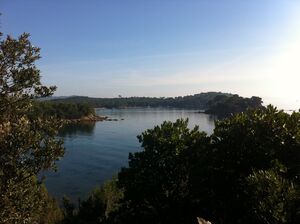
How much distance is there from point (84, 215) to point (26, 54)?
23.1 meters

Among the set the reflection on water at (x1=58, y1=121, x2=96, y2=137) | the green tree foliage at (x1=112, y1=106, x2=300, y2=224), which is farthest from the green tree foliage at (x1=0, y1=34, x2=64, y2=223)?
the reflection on water at (x1=58, y1=121, x2=96, y2=137)

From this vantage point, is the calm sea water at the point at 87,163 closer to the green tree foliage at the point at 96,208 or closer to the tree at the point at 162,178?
the green tree foliage at the point at 96,208

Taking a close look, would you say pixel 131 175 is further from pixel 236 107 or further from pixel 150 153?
pixel 236 107

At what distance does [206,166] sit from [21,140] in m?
15.8

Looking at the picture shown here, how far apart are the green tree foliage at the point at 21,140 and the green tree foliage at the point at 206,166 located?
1198 centimetres

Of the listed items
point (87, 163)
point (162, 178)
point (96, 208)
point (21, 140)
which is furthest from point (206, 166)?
point (87, 163)

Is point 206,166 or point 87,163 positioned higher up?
point 206,166

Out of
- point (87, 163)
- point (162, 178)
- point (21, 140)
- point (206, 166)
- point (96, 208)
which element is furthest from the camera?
point (87, 163)

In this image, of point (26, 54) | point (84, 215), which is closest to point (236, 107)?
point (84, 215)

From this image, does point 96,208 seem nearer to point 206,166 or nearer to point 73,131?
point 206,166

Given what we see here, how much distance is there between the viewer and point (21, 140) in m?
10.2

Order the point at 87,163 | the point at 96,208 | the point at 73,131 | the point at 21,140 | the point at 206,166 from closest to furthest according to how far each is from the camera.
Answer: the point at 21,140 → the point at 206,166 → the point at 96,208 → the point at 87,163 → the point at 73,131

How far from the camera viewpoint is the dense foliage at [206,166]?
21953mm

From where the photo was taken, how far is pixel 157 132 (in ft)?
86.9
